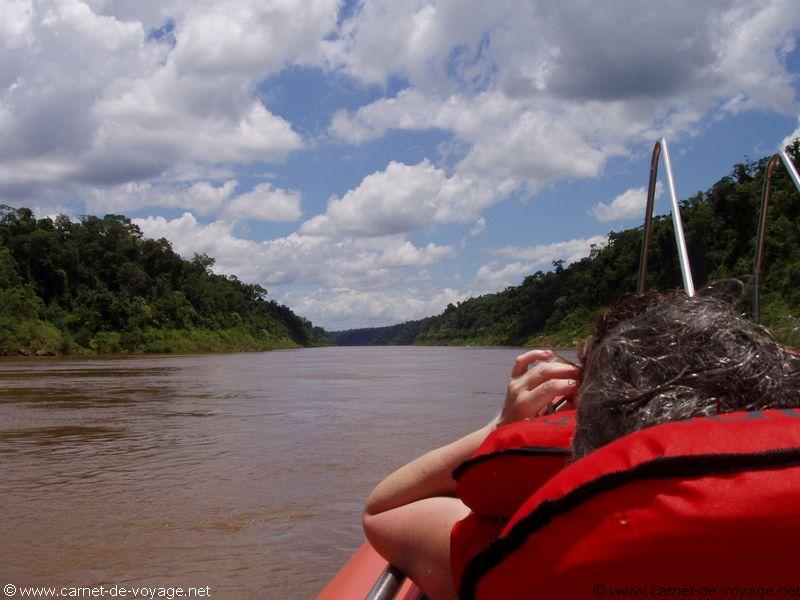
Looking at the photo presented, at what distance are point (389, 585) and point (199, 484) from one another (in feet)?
14.6

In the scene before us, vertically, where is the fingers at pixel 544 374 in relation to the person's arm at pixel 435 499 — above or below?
above

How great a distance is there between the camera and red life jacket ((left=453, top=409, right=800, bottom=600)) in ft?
2.27

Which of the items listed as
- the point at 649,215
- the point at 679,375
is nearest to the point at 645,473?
the point at 679,375

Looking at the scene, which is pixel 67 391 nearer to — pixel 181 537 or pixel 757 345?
pixel 181 537

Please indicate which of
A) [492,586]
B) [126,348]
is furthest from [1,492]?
[126,348]

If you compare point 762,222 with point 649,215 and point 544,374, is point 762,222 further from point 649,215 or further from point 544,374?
point 544,374

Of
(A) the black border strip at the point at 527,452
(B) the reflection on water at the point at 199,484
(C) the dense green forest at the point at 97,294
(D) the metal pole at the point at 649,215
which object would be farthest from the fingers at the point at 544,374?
(C) the dense green forest at the point at 97,294

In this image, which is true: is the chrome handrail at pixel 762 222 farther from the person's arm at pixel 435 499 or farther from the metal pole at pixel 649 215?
the person's arm at pixel 435 499

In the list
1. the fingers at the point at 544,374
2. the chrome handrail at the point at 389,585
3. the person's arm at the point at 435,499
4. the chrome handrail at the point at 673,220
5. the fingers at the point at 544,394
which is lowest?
the chrome handrail at the point at 389,585

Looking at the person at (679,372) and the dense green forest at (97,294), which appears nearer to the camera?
the person at (679,372)

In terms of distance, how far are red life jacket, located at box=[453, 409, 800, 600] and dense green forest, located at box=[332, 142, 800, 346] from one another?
56 centimetres

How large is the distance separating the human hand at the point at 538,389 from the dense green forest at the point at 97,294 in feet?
143

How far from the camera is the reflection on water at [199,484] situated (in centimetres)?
361

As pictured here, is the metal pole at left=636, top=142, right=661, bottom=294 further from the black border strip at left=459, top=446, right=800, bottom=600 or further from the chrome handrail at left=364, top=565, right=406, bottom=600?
the black border strip at left=459, top=446, right=800, bottom=600
